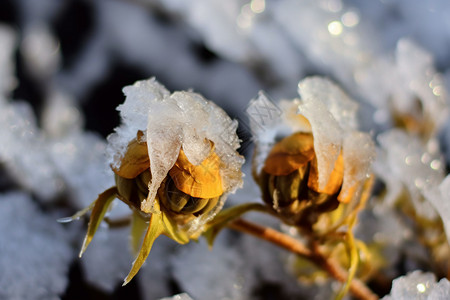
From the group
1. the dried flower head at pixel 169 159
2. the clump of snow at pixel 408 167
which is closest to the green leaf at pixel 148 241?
the dried flower head at pixel 169 159

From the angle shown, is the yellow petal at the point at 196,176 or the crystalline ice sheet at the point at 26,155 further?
the crystalline ice sheet at the point at 26,155

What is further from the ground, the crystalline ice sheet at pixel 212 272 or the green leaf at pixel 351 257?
A: the green leaf at pixel 351 257

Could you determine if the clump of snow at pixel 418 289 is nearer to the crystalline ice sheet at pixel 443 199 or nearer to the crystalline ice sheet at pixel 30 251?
the crystalline ice sheet at pixel 443 199

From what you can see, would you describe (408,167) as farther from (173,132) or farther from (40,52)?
(40,52)

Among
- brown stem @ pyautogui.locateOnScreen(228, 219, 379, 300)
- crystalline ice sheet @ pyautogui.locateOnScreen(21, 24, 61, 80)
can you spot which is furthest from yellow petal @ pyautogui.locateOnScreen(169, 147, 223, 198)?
crystalline ice sheet @ pyautogui.locateOnScreen(21, 24, 61, 80)

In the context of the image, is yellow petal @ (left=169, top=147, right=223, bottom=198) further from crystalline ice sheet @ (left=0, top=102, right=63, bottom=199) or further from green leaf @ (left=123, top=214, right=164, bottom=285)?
crystalline ice sheet @ (left=0, top=102, right=63, bottom=199)
